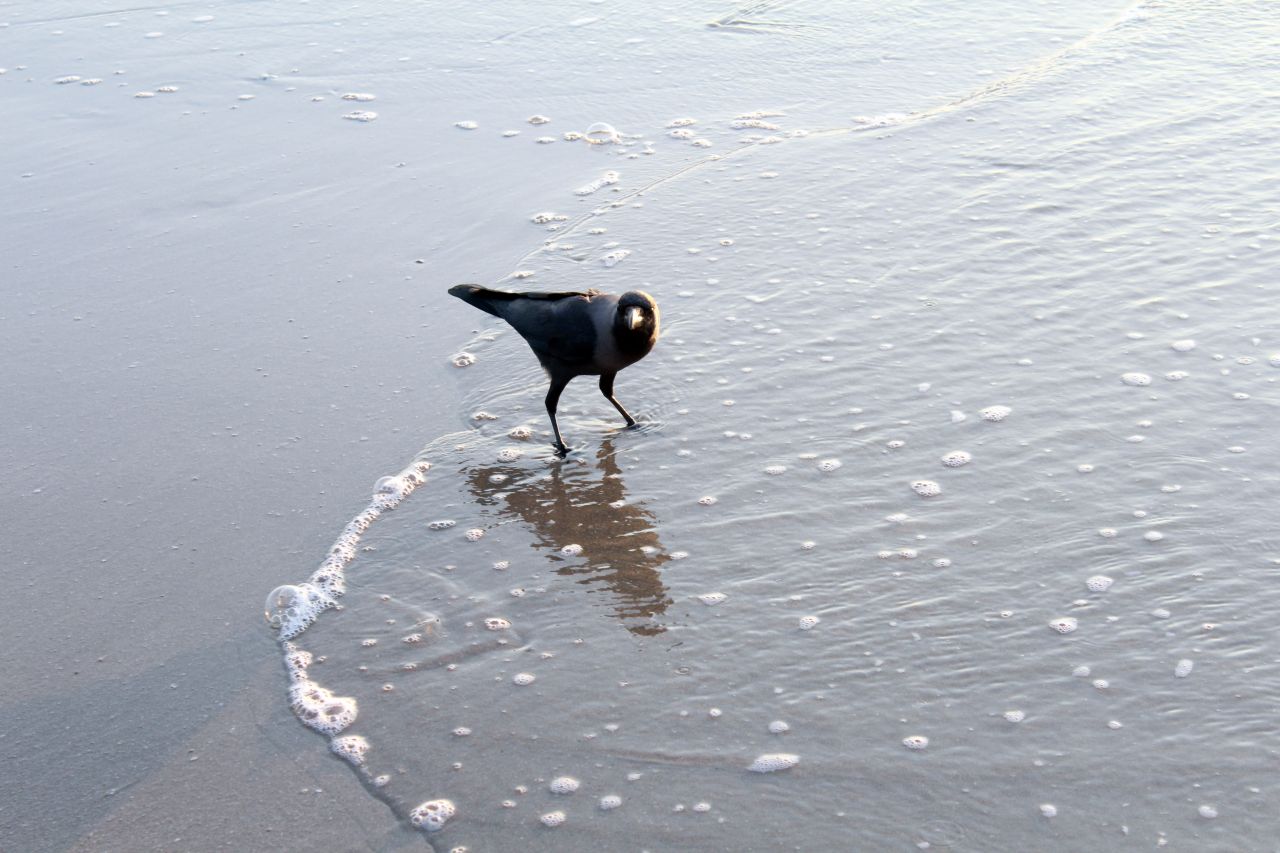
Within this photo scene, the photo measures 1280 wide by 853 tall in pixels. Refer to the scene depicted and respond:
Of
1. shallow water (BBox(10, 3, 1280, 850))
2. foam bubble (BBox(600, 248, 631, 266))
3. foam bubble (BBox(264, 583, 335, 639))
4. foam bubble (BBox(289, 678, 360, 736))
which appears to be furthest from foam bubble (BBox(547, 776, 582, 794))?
foam bubble (BBox(600, 248, 631, 266))

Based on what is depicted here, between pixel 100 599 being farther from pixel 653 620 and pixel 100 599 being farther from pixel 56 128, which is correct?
pixel 56 128

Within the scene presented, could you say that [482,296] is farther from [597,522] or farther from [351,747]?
[351,747]

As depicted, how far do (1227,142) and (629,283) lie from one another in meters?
4.18

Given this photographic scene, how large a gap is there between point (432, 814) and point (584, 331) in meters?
2.54

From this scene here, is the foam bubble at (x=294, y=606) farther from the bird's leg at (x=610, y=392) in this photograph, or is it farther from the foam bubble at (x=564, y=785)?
the bird's leg at (x=610, y=392)

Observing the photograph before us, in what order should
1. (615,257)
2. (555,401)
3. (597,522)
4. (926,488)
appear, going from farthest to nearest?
(615,257) < (555,401) < (597,522) < (926,488)

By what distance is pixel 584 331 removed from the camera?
19.1 feet

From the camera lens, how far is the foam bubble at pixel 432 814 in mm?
3883

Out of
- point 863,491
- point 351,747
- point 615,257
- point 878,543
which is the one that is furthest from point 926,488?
point 615,257

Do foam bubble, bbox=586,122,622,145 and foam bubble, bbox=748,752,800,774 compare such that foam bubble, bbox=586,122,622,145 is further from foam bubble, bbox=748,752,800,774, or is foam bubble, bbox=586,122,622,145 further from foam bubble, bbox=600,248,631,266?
foam bubble, bbox=748,752,800,774

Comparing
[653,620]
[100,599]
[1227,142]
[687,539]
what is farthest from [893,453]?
[1227,142]

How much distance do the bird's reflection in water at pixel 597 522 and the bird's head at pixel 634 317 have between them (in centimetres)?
61

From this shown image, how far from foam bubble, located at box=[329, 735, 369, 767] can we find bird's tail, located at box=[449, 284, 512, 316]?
2.59 meters

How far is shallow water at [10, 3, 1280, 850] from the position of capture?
154 inches
